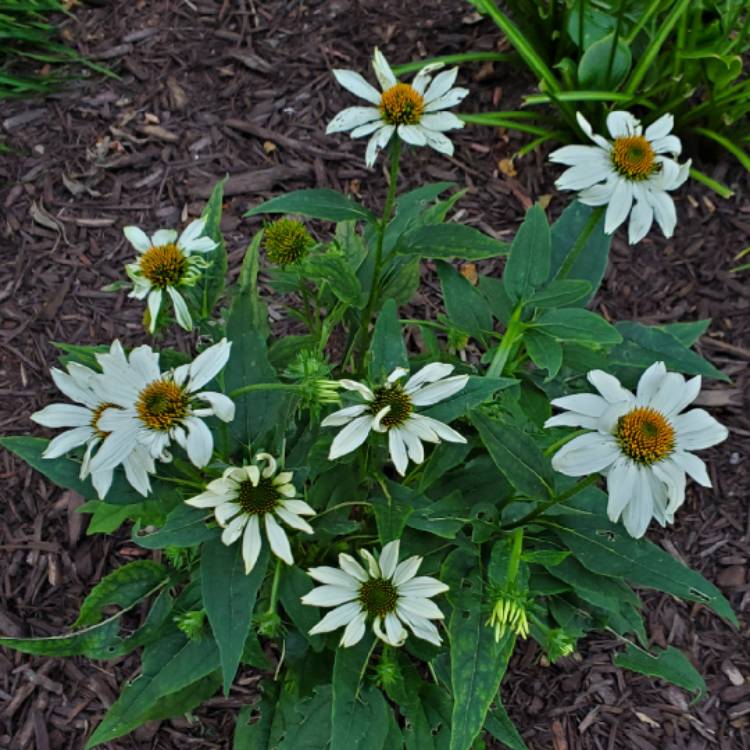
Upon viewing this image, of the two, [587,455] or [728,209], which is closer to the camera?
[587,455]

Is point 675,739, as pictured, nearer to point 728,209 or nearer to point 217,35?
point 728,209

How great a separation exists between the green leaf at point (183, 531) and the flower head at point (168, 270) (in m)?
0.30

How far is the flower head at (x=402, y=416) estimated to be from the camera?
A: 1.15 meters

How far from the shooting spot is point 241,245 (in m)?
2.40

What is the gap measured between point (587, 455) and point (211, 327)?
0.72 meters

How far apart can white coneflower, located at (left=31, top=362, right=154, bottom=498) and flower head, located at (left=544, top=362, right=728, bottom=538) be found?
1.82 ft

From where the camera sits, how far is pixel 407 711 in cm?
145

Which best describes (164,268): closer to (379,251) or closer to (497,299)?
(379,251)

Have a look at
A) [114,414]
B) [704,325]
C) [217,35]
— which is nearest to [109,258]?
[217,35]

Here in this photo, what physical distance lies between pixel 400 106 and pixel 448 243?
243 mm

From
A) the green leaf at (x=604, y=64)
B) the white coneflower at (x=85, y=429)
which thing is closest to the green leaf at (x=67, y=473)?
the white coneflower at (x=85, y=429)

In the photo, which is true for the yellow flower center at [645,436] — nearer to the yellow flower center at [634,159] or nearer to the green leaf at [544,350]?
the green leaf at [544,350]

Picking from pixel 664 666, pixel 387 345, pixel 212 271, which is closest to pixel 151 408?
pixel 387 345

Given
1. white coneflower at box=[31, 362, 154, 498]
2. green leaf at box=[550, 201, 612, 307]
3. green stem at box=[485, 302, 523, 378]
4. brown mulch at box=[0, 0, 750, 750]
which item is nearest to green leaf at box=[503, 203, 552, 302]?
green stem at box=[485, 302, 523, 378]
